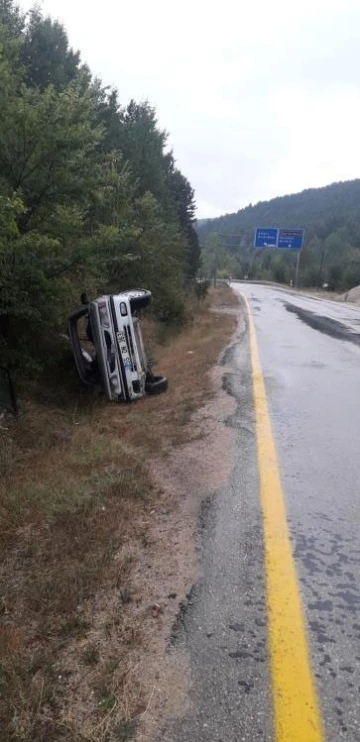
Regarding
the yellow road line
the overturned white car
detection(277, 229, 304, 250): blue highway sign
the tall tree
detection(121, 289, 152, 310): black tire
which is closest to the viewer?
the yellow road line

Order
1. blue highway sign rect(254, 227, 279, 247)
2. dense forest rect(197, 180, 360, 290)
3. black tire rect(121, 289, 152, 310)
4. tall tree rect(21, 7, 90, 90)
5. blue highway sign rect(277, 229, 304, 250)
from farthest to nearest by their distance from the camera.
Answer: dense forest rect(197, 180, 360, 290), blue highway sign rect(277, 229, 304, 250), blue highway sign rect(254, 227, 279, 247), tall tree rect(21, 7, 90, 90), black tire rect(121, 289, 152, 310)

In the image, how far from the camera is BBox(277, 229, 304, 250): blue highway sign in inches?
2368

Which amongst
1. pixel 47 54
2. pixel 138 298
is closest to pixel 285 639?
pixel 138 298

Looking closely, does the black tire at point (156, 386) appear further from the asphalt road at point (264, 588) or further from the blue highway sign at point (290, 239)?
the blue highway sign at point (290, 239)

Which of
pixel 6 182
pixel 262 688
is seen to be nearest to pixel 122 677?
pixel 262 688

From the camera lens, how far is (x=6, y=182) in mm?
6992

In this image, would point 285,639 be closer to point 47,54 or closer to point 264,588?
point 264,588

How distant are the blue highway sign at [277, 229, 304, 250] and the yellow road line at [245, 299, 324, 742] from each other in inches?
2323

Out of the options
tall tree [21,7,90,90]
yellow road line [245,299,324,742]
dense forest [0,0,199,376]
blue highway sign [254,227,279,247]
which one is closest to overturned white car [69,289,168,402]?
dense forest [0,0,199,376]

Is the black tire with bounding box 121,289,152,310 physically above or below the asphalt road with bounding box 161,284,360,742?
above

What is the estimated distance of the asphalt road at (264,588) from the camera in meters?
2.06

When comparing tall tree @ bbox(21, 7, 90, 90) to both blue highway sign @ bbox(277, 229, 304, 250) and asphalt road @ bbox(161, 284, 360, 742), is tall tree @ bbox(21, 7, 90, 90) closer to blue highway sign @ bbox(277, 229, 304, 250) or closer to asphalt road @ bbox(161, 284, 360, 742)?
asphalt road @ bbox(161, 284, 360, 742)

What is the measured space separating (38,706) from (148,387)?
5833 mm

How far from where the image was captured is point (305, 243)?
→ 5172 inches
